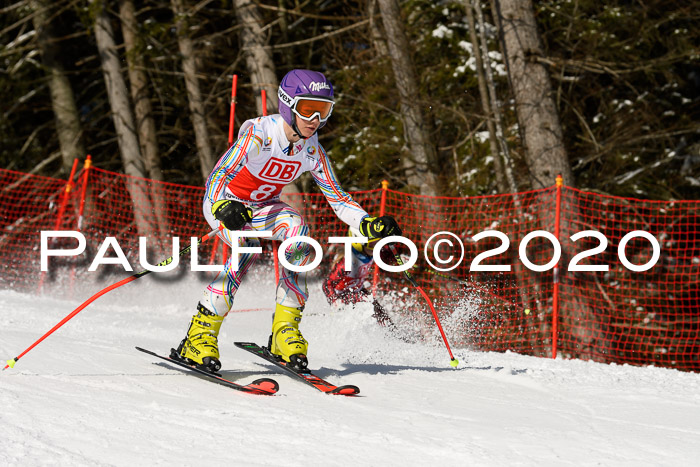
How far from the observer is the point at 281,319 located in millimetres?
5059

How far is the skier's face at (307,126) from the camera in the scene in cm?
479

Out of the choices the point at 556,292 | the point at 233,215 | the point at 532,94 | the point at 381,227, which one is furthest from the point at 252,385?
the point at 532,94

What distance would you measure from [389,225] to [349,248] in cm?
225

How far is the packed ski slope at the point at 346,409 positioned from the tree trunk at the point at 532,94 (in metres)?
2.85

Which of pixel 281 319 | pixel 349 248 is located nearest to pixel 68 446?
pixel 281 319

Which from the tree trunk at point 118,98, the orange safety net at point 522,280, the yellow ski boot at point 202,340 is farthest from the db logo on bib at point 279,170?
the tree trunk at point 118,98

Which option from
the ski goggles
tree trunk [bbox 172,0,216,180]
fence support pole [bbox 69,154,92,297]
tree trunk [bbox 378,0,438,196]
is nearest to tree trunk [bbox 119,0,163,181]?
tree trunk [bbox 172,0,216,180]

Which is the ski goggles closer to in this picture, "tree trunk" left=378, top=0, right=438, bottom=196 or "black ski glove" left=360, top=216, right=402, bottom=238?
"black ski glove" left=360, top=216, right=402, bottom=238

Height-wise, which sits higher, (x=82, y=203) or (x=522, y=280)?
(x=82, y=203)

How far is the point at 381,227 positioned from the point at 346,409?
1.12 metres

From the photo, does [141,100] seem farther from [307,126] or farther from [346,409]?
[346,409]

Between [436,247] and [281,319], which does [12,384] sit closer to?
[281,319]

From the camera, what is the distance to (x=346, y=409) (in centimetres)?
434

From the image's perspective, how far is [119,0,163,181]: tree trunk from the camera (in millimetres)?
15633
